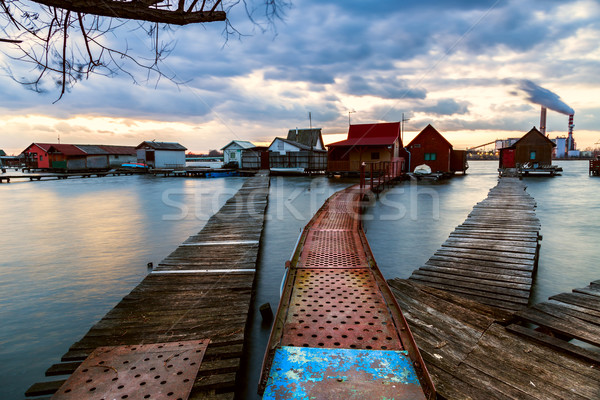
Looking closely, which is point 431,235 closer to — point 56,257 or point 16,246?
point 56,257

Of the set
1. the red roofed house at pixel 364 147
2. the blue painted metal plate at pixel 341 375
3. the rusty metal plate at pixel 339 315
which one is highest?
the red roofed house at pixel 364 147

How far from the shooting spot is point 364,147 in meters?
33.5

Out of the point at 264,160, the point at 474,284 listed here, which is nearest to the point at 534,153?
the point at 264,160

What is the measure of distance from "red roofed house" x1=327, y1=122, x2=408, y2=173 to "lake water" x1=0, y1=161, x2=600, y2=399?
1271 cm

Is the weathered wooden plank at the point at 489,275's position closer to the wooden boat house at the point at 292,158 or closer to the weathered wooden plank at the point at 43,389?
the weathered wooden plank at the point at 43,389

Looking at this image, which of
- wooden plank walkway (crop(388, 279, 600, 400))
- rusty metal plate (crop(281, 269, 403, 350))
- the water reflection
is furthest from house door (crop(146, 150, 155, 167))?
wooden plank walkway (crop(388, 279, 600, 400))

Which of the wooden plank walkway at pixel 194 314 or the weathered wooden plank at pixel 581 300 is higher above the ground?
the weathered wooden plank at pixel 581 300

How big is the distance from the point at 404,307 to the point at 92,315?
18.5ft

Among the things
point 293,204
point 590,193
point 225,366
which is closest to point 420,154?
point 590,193

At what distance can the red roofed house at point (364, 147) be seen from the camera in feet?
108

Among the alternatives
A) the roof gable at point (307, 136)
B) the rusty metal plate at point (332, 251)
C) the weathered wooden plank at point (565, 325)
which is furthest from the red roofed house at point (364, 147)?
the weathered wooden plank at point (565, 325)

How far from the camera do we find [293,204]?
1875 cm

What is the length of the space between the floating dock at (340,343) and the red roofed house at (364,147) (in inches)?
1143

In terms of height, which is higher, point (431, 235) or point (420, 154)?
point (420, 154)
